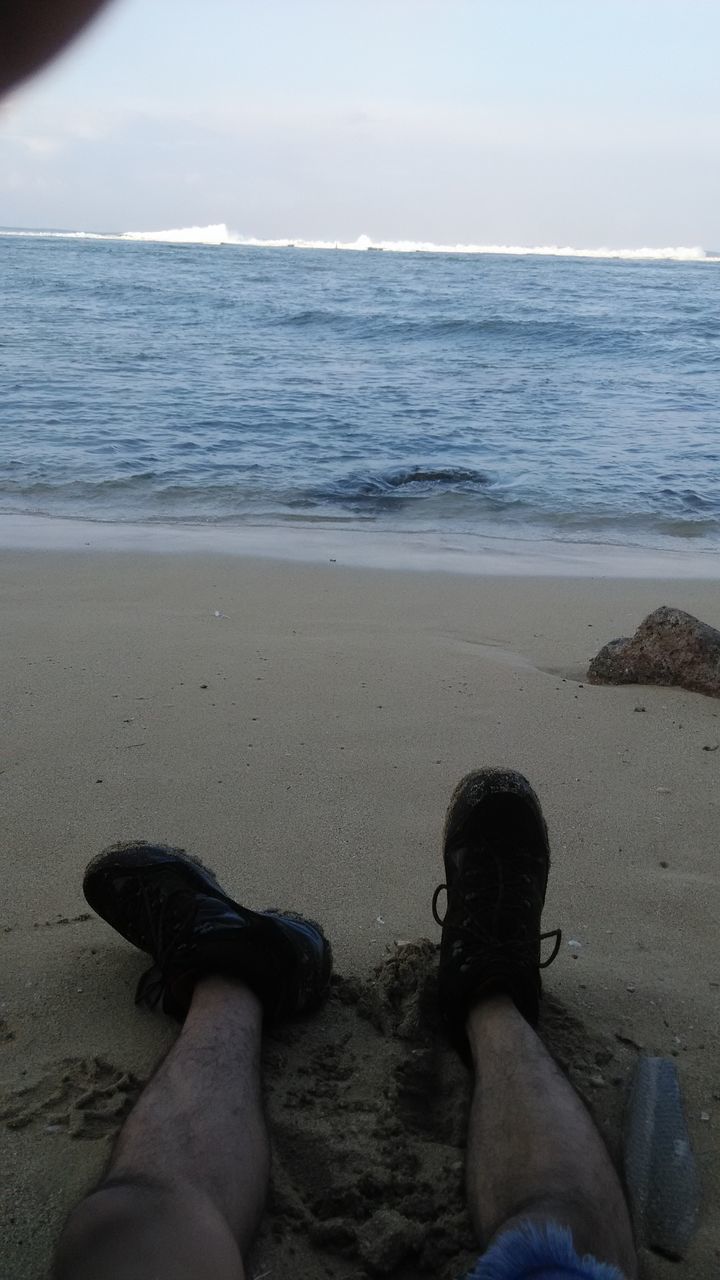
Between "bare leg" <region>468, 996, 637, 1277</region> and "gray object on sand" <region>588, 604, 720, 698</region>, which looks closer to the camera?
"bare leg" <region>468, 996, 637, 1277</region>

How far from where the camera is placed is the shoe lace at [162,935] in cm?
192

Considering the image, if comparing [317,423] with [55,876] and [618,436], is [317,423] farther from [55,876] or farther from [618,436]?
[55,876]

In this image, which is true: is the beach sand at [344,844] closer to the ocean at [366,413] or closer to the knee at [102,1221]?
the knee at [102,1221]

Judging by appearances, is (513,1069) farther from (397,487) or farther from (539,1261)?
(397,487)

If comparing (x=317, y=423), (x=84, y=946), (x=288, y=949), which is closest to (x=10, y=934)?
(x=84, y=946)

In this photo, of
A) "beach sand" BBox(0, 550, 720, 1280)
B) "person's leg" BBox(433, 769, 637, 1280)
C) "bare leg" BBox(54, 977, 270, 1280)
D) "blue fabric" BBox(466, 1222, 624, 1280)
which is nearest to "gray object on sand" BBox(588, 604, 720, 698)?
"beach sand" BBox(0, 550, 720, 1280)

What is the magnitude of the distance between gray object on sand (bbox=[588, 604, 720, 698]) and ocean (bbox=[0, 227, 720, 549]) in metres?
2.25

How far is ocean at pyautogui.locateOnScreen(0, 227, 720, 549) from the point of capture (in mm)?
7574

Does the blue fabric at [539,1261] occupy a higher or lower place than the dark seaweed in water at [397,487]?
higher

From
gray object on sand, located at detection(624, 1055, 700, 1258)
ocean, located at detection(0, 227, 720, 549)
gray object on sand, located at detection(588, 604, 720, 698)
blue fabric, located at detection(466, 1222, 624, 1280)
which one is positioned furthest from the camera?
ocean, located at detection(0, 227, 720, 549)

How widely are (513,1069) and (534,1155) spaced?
0.19m

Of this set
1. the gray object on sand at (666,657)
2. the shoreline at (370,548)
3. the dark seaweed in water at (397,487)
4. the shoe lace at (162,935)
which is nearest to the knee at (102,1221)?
the shoe lace at (162,935)

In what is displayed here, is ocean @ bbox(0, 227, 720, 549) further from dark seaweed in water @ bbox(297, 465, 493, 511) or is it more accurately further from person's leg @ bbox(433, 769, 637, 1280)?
person's leg @ bbox(433, 769, 637, 1280)

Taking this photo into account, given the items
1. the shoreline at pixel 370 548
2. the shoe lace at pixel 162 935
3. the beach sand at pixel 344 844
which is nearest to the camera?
the beach sand at pixel 344 844
